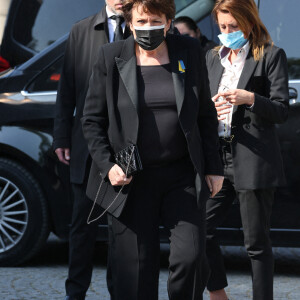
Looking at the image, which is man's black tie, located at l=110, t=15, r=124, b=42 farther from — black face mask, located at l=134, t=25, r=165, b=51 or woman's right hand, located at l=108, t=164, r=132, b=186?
woman's right hand, located at l=108, t=164, r=132, b=186

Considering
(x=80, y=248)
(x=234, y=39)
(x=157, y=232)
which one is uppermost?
(x=234, y=39)

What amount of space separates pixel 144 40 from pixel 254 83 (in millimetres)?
1069

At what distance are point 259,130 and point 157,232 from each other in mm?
1035

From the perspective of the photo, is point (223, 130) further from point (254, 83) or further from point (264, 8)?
point (264, 8)

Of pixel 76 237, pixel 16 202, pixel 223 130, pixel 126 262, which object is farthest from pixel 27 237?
pixel 126 262

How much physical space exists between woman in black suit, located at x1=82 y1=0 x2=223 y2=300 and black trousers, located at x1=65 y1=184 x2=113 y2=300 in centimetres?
93

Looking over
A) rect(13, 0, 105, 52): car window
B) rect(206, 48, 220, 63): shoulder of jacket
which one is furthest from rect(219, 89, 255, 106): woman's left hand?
rect(13, 0, 105, 52): car window

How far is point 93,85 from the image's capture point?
429 centimetres

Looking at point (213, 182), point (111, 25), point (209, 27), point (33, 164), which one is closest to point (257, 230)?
point (213, 182)

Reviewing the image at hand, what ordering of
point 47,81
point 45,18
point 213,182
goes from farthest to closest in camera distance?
point 45,18
point 47,81
point 213,182

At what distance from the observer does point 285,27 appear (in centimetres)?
624

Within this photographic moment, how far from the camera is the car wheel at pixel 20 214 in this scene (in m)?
6.55

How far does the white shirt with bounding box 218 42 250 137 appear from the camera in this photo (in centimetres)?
509

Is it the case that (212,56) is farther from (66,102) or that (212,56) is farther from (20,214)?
(20,214)
